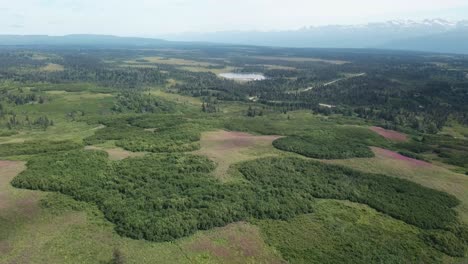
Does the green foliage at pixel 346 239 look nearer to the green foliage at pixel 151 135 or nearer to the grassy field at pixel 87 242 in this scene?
the grassy field at pixel 87 242

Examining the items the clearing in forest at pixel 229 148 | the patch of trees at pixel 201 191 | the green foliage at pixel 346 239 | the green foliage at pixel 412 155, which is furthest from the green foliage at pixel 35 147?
the green foliage at pixel 412 155

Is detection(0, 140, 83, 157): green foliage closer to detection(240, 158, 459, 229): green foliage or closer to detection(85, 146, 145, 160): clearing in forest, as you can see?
detection(85, 146, 145, 160): clearing in forest

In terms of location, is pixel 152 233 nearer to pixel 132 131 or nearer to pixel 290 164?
pixel 290 164

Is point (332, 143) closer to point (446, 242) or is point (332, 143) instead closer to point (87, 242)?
point (446, 242)

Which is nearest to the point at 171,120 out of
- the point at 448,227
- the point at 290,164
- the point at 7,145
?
the point at 7,145

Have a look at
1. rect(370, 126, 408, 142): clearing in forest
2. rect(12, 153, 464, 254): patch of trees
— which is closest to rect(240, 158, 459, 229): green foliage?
rect(12, 153, 464, 254): patch of trees
